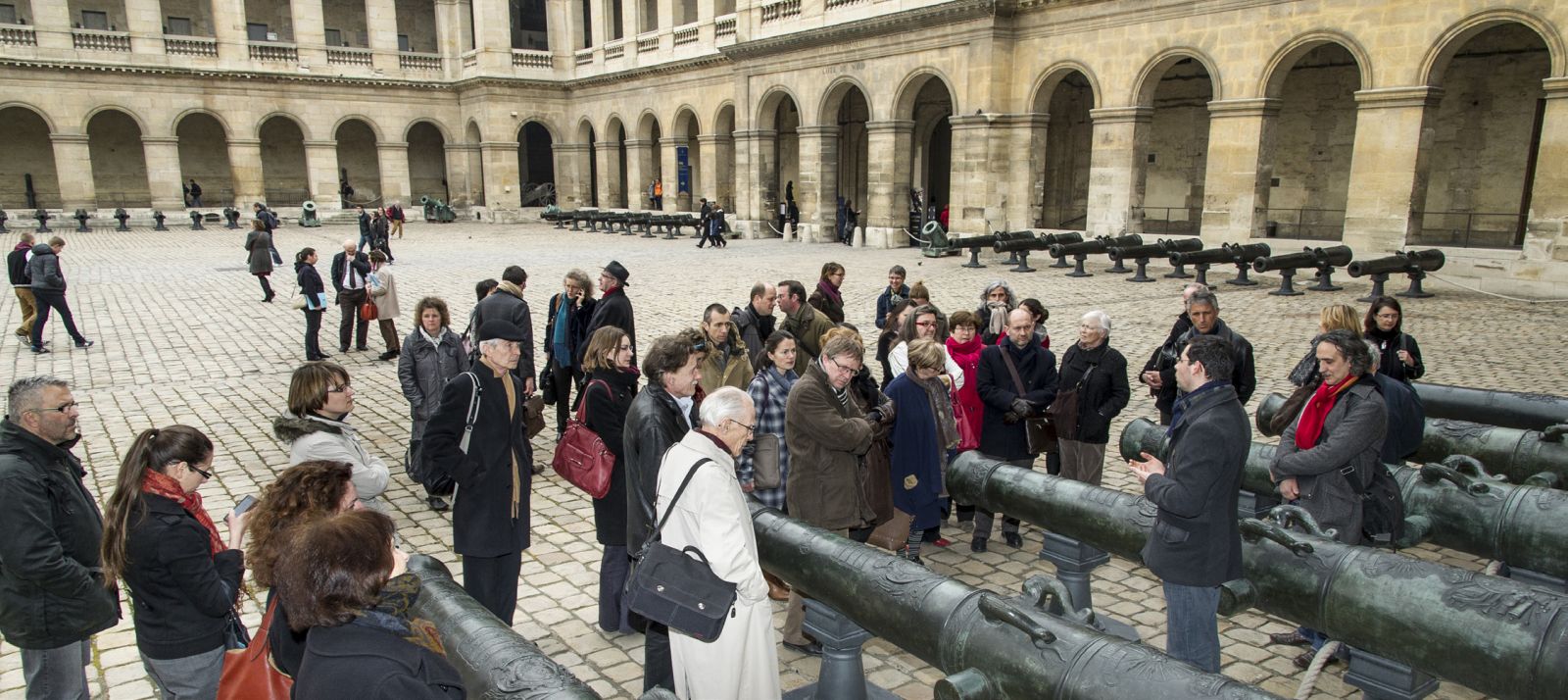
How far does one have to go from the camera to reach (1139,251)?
18156 millimetres

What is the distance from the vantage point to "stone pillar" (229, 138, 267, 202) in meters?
34.6

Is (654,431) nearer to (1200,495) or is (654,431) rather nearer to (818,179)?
(1200,495)

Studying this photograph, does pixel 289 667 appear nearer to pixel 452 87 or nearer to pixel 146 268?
pixel 146 268

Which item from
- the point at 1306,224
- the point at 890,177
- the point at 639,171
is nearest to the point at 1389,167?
the point at 1306,224

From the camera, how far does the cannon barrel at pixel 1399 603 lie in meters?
2.92

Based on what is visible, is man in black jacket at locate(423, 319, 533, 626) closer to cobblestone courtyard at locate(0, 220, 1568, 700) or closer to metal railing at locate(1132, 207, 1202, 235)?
cobblestone courtyard at locate(0, 220, 1568, 700)

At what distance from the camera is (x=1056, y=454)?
20.7 ft

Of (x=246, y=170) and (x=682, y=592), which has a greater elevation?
(x=246, y=170)

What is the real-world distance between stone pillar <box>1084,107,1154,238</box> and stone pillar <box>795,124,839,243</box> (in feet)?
27.6

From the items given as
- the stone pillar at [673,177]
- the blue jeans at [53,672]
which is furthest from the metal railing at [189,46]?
the blue jeans at [53,672]

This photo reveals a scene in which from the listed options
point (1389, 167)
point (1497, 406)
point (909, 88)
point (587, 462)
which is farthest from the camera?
point (909, 88)

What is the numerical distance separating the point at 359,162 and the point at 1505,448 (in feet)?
140

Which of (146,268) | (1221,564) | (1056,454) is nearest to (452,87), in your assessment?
(146,268)

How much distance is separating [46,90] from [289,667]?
3882cm
